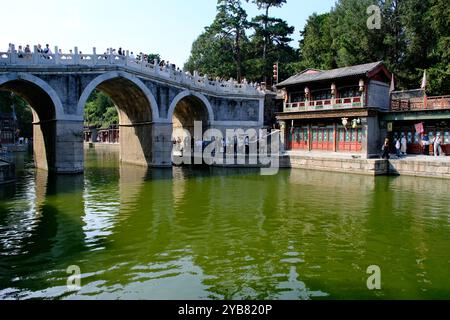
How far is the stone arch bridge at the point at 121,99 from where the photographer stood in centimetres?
2219

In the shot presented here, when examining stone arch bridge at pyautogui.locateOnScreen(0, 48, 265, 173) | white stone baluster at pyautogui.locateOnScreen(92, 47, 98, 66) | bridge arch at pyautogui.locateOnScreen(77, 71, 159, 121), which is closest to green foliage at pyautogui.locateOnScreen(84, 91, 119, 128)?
stone arch bridge at pyautogui.locateOnScreen(0, 48, 265, 173)

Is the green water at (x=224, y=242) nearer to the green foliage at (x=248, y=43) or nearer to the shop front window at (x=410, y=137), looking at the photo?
the shop front window at (x=410, y=137)

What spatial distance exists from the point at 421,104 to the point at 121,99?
66.2ft

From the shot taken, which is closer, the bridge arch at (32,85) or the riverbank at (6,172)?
the riverbank at (6,172)

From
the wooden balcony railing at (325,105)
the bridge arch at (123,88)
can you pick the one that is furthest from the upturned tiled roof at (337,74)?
the bridge arch at (123,88)

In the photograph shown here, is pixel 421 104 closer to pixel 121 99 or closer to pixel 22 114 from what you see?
pixel 121 99

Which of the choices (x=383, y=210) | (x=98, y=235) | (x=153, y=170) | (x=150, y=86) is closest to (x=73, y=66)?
(x=150, y=86)

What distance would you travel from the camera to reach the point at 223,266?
785 centimetres

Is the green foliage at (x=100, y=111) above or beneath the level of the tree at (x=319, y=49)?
beneath

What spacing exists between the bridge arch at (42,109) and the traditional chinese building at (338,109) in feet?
53.6

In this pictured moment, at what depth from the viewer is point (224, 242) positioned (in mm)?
9445

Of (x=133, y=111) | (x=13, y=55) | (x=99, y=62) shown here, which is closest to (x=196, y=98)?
(x=133, y=111)

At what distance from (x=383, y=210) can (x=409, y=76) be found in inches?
995
